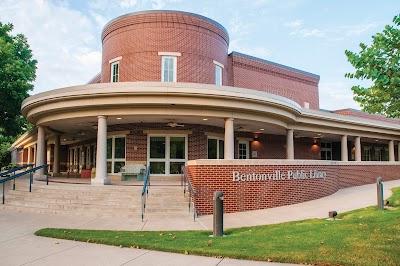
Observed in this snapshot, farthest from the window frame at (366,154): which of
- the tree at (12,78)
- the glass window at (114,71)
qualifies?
the tree at (12,78)

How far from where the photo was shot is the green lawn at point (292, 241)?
19.2ft

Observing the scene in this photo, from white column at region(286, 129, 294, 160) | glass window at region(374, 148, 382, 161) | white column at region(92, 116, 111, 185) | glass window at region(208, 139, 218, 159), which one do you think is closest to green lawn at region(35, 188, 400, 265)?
white column at region(92, 116, 111, 185)

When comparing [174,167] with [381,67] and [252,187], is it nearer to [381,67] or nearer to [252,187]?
[252,187]

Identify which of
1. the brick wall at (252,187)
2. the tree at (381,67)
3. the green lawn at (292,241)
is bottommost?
the green lawn at (292,241)

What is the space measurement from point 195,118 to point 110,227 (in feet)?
28.6

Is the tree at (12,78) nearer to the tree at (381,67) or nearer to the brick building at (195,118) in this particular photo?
the brick building at (195,118)

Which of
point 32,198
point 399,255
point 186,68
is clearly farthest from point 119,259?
point 186,68

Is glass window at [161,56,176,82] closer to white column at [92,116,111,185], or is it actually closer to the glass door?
the glass door

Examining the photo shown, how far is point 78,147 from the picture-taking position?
29328 millimetres

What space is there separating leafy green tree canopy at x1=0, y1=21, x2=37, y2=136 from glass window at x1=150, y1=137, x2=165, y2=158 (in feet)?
28.0

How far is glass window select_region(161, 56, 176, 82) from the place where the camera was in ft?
67.7

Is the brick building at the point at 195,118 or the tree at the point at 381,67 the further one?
the brick building at the point at 195,118

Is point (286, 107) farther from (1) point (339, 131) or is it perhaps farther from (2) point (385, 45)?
(2) point (385, 45)

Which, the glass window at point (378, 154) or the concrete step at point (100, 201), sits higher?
the glass window at point (378, 154)
